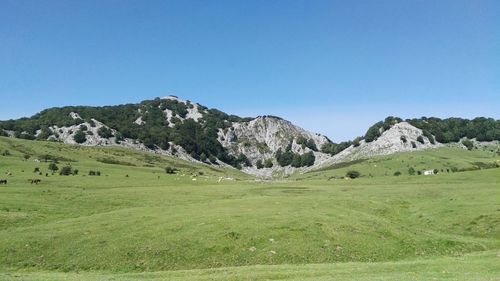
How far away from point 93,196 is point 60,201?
22.1 feet

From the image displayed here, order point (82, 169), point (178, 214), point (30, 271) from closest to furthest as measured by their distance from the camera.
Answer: point (30, 271), point (178, 214), point (82, 169)

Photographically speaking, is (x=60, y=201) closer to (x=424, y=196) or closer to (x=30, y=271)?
(x=30, y=271)

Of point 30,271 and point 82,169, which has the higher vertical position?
point 82,169

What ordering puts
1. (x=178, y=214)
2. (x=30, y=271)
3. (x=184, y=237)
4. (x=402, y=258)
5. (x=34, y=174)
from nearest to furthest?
(x=30, y=271)
(x=402, y=258)
(x=184, y=237)
(x=178, y=214)
(x=34, y=174)

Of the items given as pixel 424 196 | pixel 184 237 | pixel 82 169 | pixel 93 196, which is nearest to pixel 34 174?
pixel 82 169

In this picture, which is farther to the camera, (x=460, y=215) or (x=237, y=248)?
(x=460, y=215)

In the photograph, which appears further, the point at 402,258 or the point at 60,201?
the point at 60,201

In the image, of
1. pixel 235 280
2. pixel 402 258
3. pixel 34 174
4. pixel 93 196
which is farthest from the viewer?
pixel 34 174

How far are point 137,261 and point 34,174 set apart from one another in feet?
291

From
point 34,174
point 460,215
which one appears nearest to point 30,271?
point 460,215

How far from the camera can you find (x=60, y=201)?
242 feet

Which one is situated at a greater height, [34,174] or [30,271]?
[34,174]

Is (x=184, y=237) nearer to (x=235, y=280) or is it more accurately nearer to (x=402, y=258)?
(x=235, y=280)

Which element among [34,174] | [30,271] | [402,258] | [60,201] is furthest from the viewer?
[34,174]
